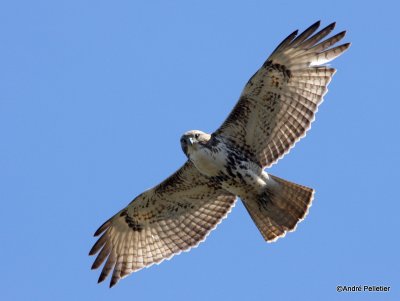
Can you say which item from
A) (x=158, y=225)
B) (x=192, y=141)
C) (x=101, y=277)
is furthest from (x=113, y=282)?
(x=192, y=141)

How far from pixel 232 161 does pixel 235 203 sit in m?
1.20

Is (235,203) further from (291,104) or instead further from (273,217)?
(291,104)

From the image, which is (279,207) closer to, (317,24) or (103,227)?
(317,24)

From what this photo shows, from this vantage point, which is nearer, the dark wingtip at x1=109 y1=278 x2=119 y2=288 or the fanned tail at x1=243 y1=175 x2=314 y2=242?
the fanned tail at x1=243 y1=175 x2=314 y2=242

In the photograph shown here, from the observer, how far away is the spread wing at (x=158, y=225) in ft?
47.1

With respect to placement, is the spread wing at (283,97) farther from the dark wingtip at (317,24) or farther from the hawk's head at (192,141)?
the hawk's head at (192,141)

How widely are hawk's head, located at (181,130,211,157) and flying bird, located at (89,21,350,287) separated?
0.01 metres

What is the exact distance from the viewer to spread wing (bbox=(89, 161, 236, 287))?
47.1ft

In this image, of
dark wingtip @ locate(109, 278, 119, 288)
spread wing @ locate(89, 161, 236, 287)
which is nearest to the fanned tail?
spread wing @ locate(89, 161, 236, 287)

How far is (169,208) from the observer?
1461 cm

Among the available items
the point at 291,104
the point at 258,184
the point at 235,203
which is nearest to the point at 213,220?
the point at 235,203

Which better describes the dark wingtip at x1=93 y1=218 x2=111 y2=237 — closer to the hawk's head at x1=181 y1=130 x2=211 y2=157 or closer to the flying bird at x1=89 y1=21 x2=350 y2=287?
the flying bird at x1=89 y1=21 x2=350 y2=287

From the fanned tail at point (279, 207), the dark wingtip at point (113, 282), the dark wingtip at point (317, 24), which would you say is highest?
the dark wingtip at point (317, 24)

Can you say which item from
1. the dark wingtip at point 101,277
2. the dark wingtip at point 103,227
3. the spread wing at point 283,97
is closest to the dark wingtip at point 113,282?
the dark wingtip at point 101,277
